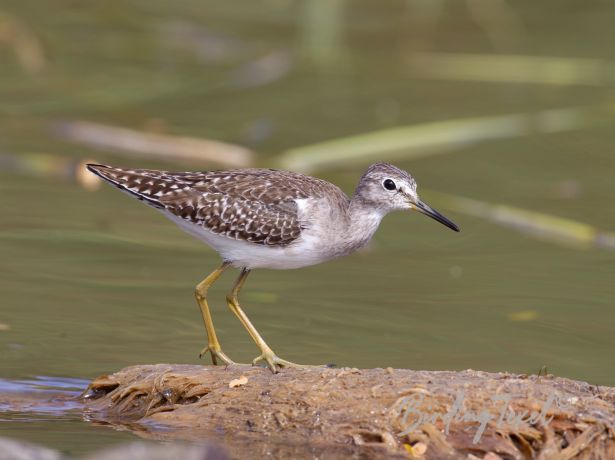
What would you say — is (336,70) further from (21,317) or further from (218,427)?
(218,427)

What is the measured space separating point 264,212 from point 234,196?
0.38 m

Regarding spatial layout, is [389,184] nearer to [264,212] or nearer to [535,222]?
[264,212]

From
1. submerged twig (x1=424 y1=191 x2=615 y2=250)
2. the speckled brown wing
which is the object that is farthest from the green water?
the speckled brown wing

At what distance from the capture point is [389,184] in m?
11.7

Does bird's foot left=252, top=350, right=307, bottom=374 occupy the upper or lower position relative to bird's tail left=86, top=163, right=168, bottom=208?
lower

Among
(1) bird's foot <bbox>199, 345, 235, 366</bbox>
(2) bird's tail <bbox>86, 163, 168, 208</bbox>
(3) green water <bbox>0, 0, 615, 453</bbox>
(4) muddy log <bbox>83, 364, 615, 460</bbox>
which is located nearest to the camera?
(4) muddy log <bbox>83, 364, 615, 460</bbox>

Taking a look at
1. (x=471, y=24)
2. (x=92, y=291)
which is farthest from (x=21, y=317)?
(x=471, y=24)

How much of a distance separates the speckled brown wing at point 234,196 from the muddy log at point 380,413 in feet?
4.85

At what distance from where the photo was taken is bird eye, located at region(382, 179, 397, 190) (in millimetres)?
11633

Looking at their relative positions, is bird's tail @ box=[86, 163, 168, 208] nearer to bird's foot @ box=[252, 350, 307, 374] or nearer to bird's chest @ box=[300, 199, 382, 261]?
bird's chest @ box=[300, 199, 382, 261]

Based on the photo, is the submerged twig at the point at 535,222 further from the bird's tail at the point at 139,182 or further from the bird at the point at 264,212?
the bird's tail at the point at 139,182

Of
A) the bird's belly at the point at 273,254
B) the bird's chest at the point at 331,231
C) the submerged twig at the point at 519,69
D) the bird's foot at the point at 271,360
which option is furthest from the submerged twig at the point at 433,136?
the bird's foot at the point at 271,360

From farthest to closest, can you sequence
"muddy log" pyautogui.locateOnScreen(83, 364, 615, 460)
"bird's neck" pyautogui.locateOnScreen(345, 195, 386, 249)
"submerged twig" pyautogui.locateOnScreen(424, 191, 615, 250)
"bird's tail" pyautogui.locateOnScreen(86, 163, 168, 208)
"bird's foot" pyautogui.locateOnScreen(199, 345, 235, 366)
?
1. "submerged twig" pyautogui.locateOnScreen(424, 191, 615, 250)
2. "bird's tail" pyautogui.locateOnScreen(86, 163, 168, 208)
3. "bird's neck" pyautogui.locateOnScreen(345, 195, 386, 249)
4. "bird's foot" pyautogui.locateOnScreen(199, 345, 235, 366)
5. "muddy log" pyautogui.locateOnScreen(83, 364, 615, 460)

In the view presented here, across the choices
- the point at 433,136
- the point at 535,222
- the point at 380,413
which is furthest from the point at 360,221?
the point at 433,136
